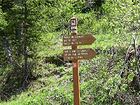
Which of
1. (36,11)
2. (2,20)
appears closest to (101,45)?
(36,11)

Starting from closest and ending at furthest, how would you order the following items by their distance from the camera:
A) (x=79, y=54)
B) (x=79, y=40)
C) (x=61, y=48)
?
(x=79, y=54) → (x=79, y=40) → (x=61, y=48)

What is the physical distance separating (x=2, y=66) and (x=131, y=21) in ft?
30.5

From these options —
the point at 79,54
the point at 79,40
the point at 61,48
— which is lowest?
the point at 61,48

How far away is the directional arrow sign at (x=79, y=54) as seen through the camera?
359 inches

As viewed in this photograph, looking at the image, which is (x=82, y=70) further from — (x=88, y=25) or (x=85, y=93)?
(x=88, y=25)

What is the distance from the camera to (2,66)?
1975cm

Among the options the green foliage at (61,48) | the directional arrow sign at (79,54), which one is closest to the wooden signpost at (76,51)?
the directional arrow sign at (79,54)

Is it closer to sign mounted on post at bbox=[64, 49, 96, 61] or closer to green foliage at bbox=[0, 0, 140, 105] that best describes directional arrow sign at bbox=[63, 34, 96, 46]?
sign mounted on post at bbox=[64, 49, 96, 61]

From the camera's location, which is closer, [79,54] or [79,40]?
[79,54]

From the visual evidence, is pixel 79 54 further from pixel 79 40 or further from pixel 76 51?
pixel 79 40

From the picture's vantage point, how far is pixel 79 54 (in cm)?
923

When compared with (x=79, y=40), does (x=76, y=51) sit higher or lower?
lower

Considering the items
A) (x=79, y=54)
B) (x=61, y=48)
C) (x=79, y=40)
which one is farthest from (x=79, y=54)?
(x=61, y=48)

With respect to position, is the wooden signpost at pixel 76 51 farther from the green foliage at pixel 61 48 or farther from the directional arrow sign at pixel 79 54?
the green foliage at pixel 61 48
